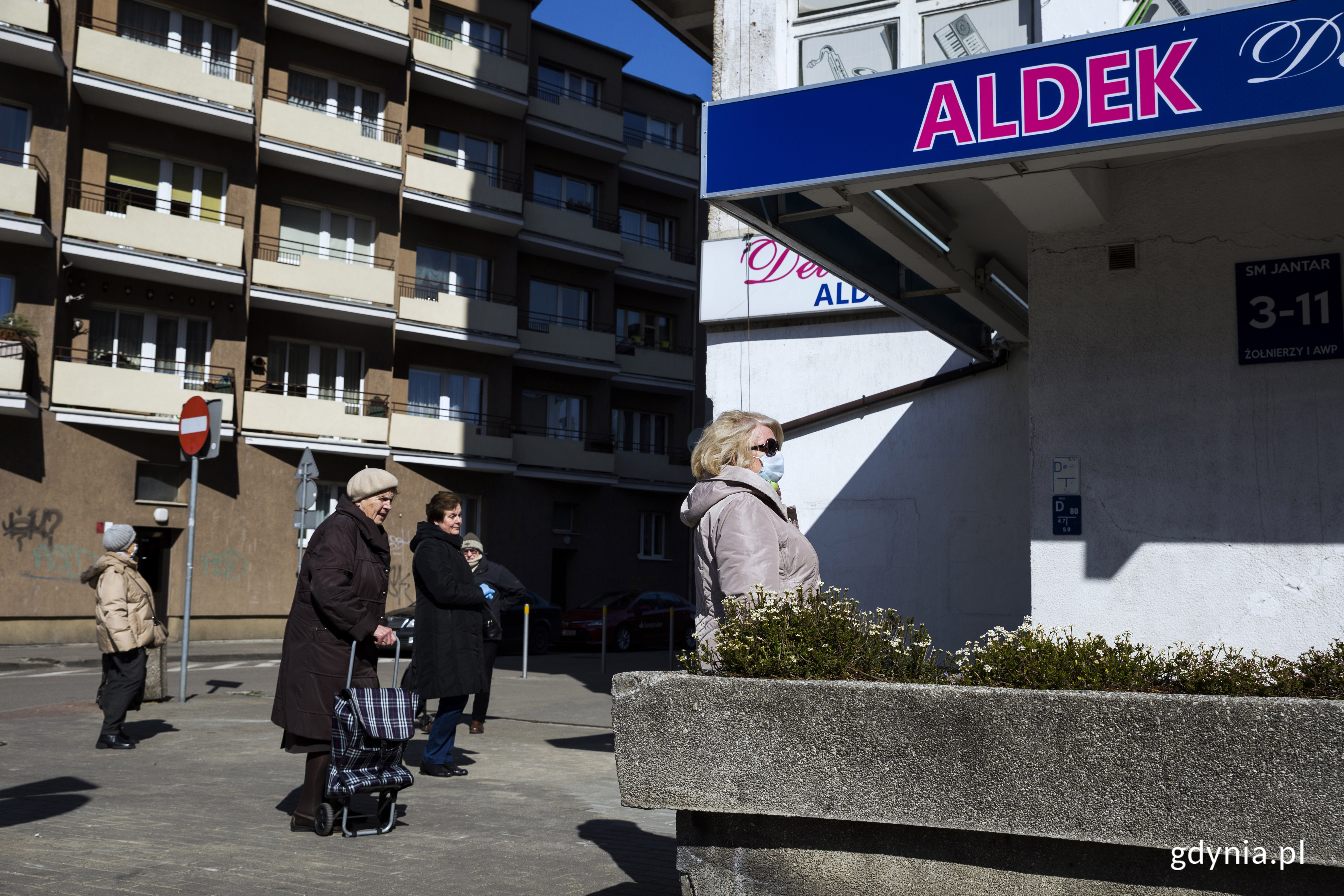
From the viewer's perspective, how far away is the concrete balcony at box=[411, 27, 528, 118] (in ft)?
101

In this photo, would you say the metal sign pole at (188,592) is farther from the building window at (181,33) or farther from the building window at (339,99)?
the building window at (339,99)

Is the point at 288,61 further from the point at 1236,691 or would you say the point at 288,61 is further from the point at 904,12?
the point at 1236,691

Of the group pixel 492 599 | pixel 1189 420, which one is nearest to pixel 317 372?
pixel 492 599

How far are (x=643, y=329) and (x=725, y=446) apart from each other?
1325 inches

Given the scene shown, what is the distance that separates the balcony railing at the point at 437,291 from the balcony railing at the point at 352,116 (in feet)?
11.7

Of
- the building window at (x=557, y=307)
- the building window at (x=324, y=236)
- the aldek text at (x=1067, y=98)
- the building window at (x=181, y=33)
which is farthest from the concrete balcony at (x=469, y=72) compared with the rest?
the aldek text at (x=1067, y=98)

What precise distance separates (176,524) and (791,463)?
18.0m

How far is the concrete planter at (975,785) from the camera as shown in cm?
306

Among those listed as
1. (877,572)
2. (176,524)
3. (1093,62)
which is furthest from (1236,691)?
(176,524)

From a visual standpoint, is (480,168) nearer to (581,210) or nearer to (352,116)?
(581,210)

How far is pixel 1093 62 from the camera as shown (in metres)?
5.77

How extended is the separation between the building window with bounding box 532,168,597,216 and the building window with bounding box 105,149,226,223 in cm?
1012

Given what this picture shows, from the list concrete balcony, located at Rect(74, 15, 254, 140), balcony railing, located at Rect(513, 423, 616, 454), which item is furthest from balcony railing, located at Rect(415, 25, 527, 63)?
balcony railing, located at Rect(513, 423, 616, 454)

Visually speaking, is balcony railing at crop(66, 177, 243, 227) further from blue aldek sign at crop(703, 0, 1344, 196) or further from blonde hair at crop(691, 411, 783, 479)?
blonde hair at crop(691, 411, 783, 479)
